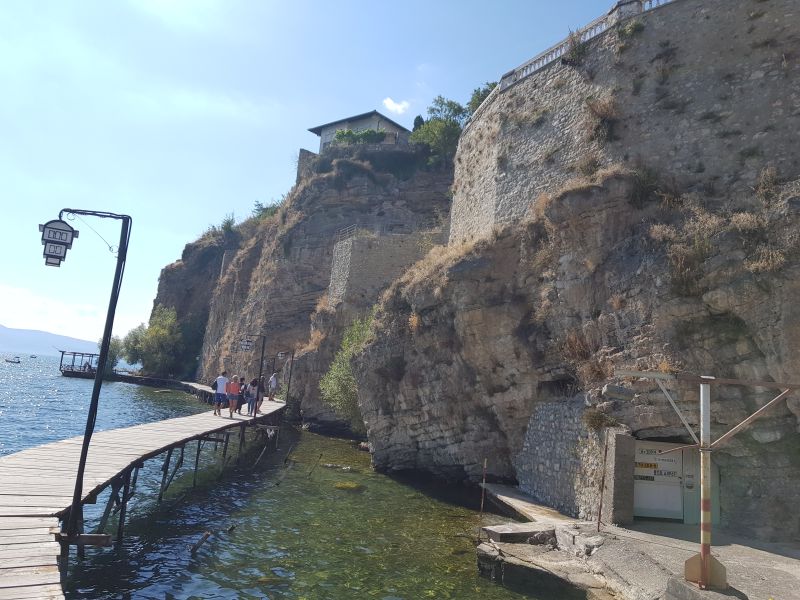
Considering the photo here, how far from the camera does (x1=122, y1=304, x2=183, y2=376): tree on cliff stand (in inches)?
2489

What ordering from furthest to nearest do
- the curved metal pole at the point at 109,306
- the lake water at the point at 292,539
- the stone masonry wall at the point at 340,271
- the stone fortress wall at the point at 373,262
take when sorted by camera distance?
the stone masonry wall at the point at 340,271
the stone fortress wall at the point at 373,262
the lake water at the point at 292,539
the curved metal pole at the point at 109,306

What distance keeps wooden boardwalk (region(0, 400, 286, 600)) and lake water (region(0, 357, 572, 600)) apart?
48.9 inches

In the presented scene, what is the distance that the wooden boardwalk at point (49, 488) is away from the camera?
22.0 ft

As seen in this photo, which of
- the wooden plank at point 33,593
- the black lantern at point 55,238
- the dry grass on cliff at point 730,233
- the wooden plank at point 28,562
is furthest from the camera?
the dry grass on cliff at point 730,233

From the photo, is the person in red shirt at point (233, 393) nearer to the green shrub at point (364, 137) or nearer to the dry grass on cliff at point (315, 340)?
the dry grass on cliff at point (315, 340)

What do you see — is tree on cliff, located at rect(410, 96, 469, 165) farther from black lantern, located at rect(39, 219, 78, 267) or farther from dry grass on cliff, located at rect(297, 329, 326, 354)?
black lantern, located at rect(39, 219, 78, 267)

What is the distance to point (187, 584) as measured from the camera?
31.5 feet

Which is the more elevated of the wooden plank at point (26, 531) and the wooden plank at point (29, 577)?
the wooden plank at point (26, 531)

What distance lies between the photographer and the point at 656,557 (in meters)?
9.72

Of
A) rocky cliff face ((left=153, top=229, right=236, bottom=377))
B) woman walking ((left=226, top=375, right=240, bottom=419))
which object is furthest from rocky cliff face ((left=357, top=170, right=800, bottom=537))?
rocky cliff face ((left=153, top=229, right=236, bottom=377))

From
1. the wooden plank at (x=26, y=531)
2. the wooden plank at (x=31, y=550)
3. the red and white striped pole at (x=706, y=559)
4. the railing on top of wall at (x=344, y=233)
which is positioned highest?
the railing on top of wall at (x=344, y=233)

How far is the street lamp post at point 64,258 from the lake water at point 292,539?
131cm

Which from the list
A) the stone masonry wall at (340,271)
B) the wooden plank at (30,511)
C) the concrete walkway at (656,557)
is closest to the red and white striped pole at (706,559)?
the concrete walkway at (656,557)

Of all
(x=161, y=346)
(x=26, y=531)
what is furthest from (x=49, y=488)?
(x=161, y=346)
